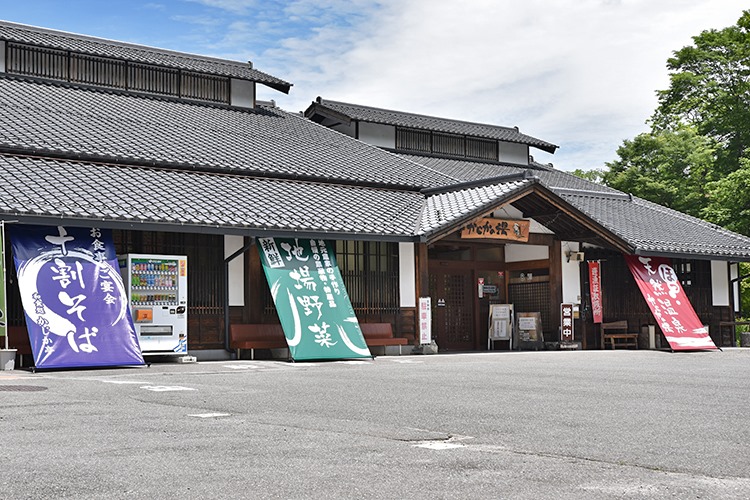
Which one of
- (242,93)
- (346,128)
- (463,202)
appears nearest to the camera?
(463,202)

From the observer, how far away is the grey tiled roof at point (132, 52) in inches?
772

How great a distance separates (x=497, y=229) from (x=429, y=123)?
793 cm

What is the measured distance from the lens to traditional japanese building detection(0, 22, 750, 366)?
48.0 ft

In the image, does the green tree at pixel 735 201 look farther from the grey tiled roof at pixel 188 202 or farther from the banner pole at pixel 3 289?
the banner pole at pixel 3 289

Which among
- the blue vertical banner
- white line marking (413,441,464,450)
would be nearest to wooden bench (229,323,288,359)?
the blue vertical banner

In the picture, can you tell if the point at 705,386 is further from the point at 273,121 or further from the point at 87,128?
the point at 273,121

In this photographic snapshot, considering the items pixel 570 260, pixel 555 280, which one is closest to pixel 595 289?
pixel 570 260

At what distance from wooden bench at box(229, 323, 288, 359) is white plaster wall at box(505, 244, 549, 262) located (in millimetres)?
6793

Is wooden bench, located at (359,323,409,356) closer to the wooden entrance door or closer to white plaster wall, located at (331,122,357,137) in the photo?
the wooden entrance door

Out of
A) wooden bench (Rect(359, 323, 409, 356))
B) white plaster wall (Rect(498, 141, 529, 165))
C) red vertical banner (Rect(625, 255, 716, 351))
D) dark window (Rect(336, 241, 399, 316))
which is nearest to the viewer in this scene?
wooden bench (Rect(359, 323, 409, 356))

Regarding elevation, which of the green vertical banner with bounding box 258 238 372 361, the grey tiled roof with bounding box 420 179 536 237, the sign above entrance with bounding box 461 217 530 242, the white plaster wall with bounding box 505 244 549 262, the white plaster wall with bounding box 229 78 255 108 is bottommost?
the green vertical banner with bounding box 258 238 372 361

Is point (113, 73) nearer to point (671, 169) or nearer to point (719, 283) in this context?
point (719, 283)

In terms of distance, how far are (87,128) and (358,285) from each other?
6.05 m

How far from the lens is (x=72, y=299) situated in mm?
12602
